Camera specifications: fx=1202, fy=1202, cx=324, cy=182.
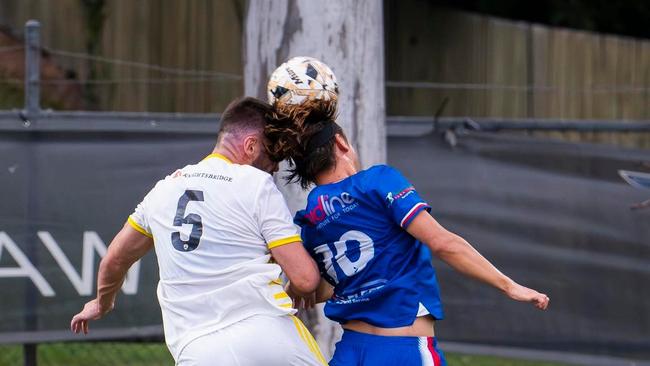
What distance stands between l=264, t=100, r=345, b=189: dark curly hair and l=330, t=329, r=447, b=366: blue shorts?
625 millimetres

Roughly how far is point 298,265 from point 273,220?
0.18 meters

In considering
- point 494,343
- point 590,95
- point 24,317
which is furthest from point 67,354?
point 590,95

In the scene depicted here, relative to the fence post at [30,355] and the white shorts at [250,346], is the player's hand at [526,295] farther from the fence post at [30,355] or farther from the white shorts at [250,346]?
the fence post at [30,355]

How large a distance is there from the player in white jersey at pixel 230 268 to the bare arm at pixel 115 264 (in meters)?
0.27

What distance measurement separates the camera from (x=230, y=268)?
4.04 m

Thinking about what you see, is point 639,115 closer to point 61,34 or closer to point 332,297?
point 61,34

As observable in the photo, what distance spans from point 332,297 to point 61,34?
25.7 ft

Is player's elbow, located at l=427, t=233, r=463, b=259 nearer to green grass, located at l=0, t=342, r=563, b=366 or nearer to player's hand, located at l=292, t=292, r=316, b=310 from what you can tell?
player's hand, located at l=292, t=292, r=316, b=310

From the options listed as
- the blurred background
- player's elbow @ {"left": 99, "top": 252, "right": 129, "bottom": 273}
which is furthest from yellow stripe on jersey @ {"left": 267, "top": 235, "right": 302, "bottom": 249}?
the blurred background

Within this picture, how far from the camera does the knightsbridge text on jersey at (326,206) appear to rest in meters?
4.16

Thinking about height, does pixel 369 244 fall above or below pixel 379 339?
above

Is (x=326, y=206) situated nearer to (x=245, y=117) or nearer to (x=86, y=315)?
(x=245, y=117)

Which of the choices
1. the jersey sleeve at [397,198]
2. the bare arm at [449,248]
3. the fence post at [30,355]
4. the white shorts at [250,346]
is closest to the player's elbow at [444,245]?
the bare arm at [449,248]

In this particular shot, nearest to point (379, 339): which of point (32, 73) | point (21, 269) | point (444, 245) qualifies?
point (444, 245)
